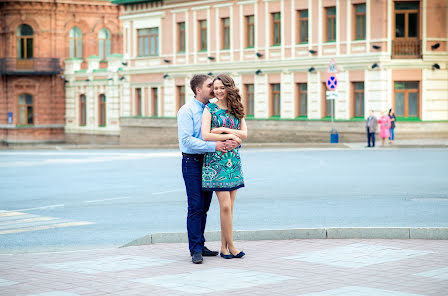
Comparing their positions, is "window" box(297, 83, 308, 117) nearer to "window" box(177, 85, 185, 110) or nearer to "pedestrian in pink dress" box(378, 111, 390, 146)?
"pedestrian in pink dress" box(378, 111, 390, 146)

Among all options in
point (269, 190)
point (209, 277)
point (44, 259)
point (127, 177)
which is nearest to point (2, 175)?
point (127, 177)

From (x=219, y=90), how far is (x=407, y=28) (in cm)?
3474

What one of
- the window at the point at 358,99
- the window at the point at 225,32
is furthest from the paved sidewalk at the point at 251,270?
the window at the point at 225,32

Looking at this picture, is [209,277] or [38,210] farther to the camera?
[38,210]

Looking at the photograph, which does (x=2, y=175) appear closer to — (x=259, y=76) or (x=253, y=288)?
(x=253, y=288)

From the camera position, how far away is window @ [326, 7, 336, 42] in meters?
45.1

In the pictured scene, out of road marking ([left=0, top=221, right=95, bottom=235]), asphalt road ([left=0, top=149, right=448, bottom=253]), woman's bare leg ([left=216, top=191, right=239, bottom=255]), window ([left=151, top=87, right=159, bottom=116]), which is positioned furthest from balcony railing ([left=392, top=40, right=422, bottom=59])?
woman's bare leg ([left=216, top=191, right=239, bottom=255])

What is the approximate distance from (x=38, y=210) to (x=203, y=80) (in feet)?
21.8

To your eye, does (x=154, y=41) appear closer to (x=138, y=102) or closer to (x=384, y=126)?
(x=138, y=102)

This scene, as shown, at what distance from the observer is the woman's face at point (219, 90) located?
377 inches

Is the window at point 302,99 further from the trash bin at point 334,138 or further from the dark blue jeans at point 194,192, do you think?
the dark blue jeans at point 194,192

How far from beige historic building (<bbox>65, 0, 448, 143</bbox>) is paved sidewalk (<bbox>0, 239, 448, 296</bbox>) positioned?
1157 inches

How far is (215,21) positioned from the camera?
52.0 meters

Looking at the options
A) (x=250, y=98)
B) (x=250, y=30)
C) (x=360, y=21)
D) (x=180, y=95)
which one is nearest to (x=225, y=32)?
(x=250, y=30)
